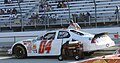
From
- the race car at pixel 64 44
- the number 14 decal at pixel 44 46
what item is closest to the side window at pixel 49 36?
the race car at pixel 64 44

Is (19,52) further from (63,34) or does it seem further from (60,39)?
(63,34)

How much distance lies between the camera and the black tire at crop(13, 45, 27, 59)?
15.8 metres

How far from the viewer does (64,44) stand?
14516mm

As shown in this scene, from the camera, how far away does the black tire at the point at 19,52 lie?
15776 mm

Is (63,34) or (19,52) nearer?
(63,34)

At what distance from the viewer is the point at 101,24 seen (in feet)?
79.1

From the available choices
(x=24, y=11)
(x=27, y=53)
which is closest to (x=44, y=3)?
(x=24, y=11)

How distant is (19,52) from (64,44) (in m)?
2.55

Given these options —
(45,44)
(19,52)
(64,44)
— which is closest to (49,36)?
(45,44)

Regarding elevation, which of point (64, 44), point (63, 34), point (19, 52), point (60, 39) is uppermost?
point (63, 34)

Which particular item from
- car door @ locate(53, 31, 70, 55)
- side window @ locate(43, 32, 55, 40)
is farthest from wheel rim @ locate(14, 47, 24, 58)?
car door @ locate(53, 31, 70, 55)

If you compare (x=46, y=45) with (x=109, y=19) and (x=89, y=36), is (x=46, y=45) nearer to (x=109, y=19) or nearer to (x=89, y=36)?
(x=89, y=36)

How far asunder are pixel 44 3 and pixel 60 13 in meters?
2.70

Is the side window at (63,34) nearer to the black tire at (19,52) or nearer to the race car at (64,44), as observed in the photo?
the race car at (64,44)
